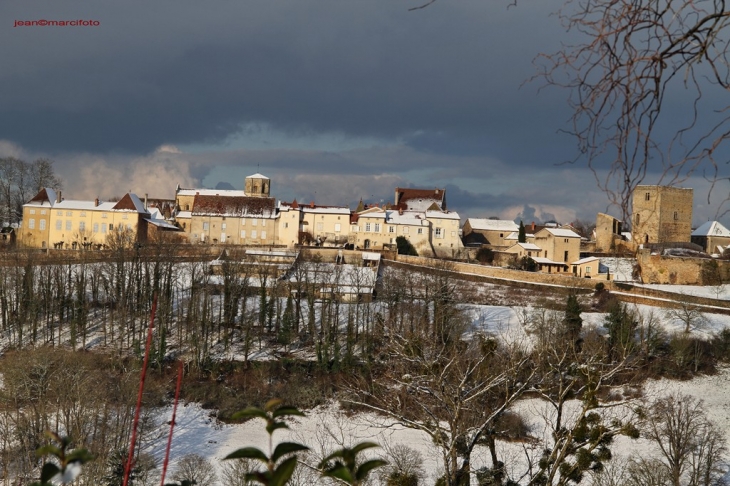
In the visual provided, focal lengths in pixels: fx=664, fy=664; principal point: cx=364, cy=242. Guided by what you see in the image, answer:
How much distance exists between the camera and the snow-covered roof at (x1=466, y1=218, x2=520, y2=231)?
198 ft

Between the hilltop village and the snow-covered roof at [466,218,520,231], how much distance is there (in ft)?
10.6

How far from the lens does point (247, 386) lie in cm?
2980

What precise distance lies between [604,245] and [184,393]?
39.1 m

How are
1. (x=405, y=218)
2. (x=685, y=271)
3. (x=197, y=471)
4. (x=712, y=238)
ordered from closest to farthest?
1. (x=197, y=471)
2. (x=685, y=271)
3. (x=405, y=218)
4. (x=712, y=238)

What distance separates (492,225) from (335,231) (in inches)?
642

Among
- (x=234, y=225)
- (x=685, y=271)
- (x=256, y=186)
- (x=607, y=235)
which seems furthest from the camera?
(x=256, y=186)

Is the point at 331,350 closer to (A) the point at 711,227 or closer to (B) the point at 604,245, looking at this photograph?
(B) the point at 604,245

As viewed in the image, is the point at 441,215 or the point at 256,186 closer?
the point at 441,215

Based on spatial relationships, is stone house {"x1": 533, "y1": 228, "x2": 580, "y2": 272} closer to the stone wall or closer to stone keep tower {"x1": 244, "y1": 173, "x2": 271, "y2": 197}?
the stone wall

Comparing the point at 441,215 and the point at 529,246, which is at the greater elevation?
the point at 441,215

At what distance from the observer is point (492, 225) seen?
61031 millimetres

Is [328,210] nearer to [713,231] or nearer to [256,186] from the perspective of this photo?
[256,186]

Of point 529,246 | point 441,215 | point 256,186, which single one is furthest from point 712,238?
point 256,186

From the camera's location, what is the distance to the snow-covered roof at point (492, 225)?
60.4 m
